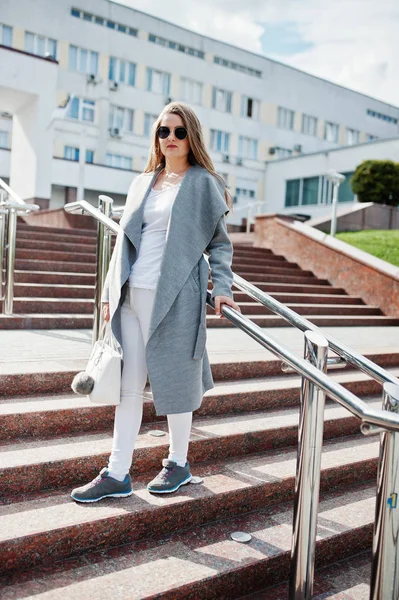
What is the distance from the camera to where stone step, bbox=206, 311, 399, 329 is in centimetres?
663

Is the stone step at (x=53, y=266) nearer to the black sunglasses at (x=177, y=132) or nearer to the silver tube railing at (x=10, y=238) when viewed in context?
the silver tube railing at (x=10, y=238)

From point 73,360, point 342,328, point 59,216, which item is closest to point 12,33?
point 59,216

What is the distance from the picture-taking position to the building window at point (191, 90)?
1147 inches

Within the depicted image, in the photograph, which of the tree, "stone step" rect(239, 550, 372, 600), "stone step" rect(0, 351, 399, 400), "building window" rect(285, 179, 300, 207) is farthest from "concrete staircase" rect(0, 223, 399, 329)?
"building window" rect(285, 179, 300, 207)

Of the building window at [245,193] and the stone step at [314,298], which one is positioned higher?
the building window at [245,193]

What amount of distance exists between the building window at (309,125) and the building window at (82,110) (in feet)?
42.4

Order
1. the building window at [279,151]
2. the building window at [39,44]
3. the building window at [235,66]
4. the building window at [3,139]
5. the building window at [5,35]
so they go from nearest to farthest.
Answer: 1. the building window at [5,35]
2. the building window at [39,44]
3. the building window at [3,139]
4. the building window at [235,66]
5. the building window at [279,151]

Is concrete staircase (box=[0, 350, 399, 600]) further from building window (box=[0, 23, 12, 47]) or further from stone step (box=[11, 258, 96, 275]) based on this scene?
building window (box=[0, 23, 12, 47])

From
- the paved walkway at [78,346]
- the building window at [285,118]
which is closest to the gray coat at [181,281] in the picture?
the paved walkway at [78,346]

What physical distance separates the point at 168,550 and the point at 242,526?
44 cm

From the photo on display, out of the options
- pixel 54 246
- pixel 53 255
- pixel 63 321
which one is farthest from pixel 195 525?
pixel 54 246

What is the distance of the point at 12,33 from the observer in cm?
2456

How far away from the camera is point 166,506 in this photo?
2.59 meters

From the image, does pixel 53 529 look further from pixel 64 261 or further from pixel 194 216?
pixel 64 261
